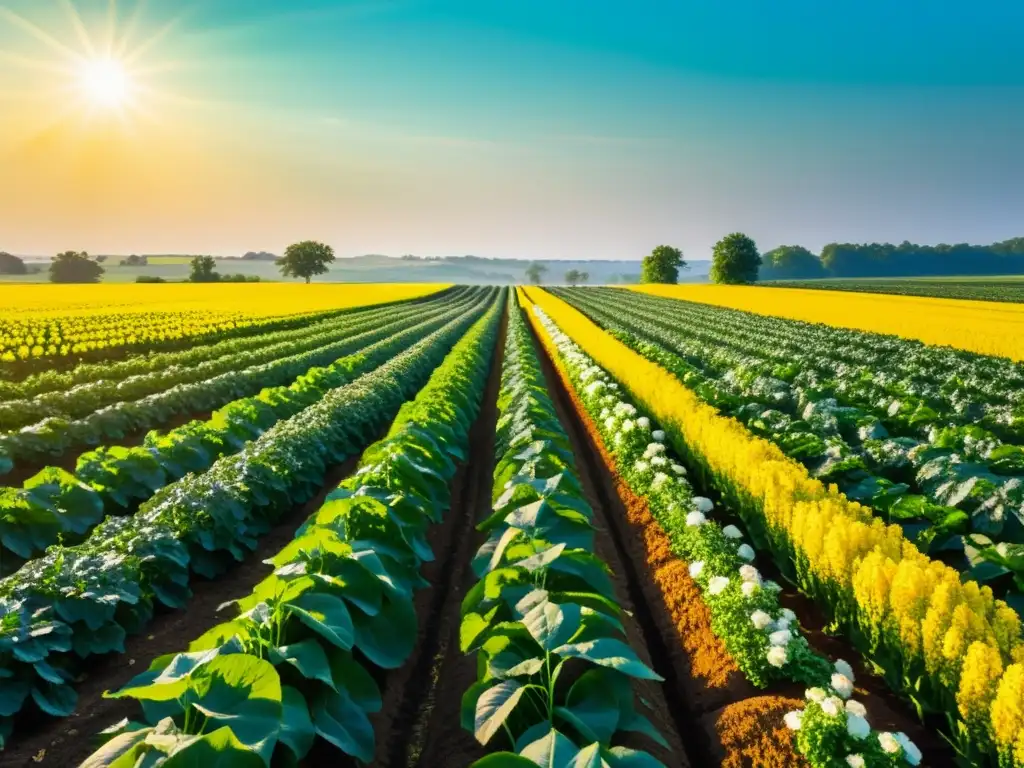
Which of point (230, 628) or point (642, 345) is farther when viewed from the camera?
point (642, 345)

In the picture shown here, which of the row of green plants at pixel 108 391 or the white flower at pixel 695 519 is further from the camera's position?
the row of green plants at pixel 108 391

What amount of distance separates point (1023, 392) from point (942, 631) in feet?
40.2

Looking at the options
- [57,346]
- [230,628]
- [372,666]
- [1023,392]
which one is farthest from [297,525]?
[57,346]

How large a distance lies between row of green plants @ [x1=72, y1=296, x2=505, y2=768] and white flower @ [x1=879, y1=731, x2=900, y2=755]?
2.77 meters

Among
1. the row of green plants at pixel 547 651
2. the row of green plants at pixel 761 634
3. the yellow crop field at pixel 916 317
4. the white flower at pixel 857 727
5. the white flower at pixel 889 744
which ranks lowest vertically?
the yellow crop field at pixel 916 317

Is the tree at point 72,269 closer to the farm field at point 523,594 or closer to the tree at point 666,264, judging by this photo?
the tree at point 666,264

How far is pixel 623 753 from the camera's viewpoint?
3141 millimetres

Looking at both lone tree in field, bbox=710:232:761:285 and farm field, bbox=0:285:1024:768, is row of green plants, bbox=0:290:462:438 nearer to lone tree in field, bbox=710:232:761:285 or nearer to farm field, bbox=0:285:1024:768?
farm field, bbox=0:285:1024:768

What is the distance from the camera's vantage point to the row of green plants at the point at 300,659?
2.80 m

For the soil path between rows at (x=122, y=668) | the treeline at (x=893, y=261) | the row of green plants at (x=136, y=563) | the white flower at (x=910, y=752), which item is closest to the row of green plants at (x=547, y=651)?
the white flower at (x=910, y=752)

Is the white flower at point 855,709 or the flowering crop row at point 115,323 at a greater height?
the white flower at point 855,709

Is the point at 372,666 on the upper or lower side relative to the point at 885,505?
lower

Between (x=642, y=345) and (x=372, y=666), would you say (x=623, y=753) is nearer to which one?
(x=372, y=666)

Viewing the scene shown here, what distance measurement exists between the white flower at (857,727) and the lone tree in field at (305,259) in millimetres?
118861
